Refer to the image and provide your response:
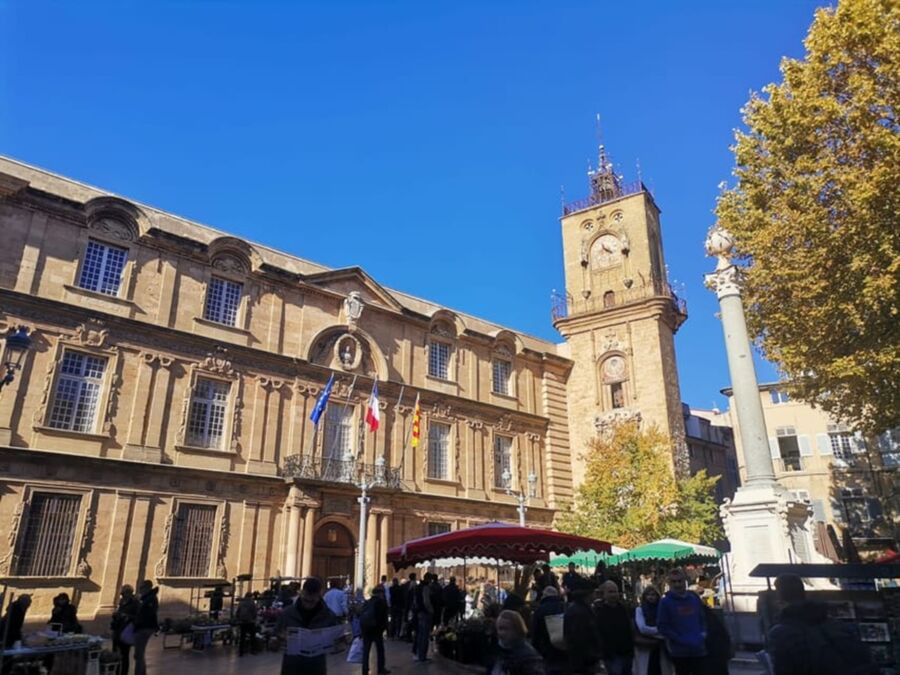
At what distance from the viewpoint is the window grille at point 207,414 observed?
21531 mm

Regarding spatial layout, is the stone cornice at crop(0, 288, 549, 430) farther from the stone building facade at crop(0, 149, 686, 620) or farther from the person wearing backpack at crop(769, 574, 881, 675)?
the person wearing backpack at crop(769, 574, 881, 675)

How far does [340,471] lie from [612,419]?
1435cm

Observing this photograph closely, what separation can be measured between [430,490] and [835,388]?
15285mm

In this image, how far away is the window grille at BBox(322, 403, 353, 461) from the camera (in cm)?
2462

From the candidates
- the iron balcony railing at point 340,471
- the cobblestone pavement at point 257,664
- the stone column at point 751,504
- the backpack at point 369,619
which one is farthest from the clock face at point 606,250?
the backpack at point 369,619

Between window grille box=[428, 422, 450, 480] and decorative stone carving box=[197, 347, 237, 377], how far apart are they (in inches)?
353

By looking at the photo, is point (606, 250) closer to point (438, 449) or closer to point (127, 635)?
point (438, 449)

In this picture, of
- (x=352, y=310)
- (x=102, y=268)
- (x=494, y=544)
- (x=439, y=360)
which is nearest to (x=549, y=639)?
(x=494, y=544)

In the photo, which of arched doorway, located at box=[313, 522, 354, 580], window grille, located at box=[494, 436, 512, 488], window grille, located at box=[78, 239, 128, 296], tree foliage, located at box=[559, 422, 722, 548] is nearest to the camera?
window grille, located at box=[78, 239, 128, 296]

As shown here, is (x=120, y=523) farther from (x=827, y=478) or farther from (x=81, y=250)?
(x=827, y=478)

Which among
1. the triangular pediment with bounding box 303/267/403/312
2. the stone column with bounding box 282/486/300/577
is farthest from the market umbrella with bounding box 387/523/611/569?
the triangular pediment with bounding box 303/267/403/312

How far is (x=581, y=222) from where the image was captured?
3747 cm

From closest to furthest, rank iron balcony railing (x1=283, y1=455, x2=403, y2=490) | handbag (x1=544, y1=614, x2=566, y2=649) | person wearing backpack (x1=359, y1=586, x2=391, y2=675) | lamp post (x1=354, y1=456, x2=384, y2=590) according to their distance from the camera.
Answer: handbag (x1=544, y1=614, x2=566, y2=649)
person wearing backpack (x1=359, y1=586, x2=391, y2=675)
lamp post (x1=354, y1=456, x2=384, y2=590)
iron balcony railing (x1=283, y1=455, x2=403, y2=490)

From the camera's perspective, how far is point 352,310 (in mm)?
26281
